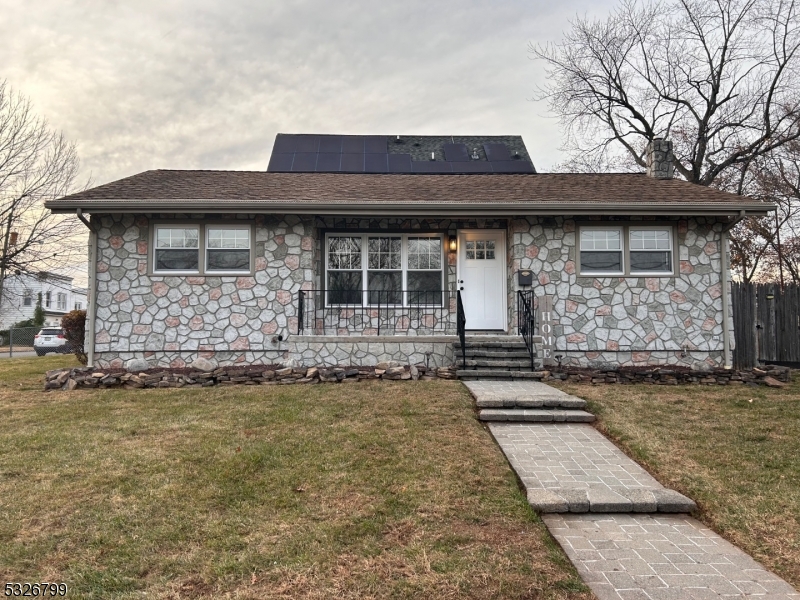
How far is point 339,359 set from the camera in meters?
7.97

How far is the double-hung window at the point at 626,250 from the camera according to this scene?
863cm

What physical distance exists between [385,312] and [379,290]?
459mm

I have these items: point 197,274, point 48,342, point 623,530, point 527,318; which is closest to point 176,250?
point 197,274

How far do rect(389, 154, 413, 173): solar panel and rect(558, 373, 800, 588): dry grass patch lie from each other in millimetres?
7507

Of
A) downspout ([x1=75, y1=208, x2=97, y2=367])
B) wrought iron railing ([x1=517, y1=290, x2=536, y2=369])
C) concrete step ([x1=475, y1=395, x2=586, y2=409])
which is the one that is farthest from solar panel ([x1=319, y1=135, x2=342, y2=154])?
concrete step ([x1=475, y1=395, x2=586, y2=409])

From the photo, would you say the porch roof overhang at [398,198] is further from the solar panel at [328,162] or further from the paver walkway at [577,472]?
the paver walkway at [577,472]

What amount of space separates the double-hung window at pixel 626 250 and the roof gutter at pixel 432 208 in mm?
447

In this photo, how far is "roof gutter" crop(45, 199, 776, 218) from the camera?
313 inches

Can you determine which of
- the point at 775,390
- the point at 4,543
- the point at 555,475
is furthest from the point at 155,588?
the point at 775,390

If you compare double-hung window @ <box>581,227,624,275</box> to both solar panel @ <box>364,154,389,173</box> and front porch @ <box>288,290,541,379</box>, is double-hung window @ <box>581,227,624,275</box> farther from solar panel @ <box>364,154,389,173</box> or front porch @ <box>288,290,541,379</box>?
solar panel @ <box>364,154,389,173</box>

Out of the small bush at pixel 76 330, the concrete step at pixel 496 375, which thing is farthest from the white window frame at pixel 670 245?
the small bush at pixel 76 330

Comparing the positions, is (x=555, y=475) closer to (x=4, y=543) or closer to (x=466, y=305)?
(x=4, y=543)

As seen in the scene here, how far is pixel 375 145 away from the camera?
1359cm

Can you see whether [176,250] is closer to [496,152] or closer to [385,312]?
[385,312]
